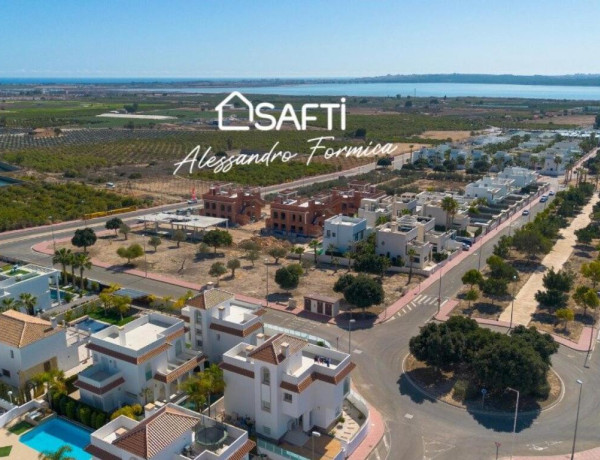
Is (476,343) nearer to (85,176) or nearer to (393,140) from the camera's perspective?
(85,176)

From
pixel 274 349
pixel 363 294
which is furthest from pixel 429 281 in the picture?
pixel 274 349

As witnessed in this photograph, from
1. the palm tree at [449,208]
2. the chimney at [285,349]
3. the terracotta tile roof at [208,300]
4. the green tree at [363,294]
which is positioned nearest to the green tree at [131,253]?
the green tree at [363,294]

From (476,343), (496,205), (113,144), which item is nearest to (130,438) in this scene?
(476,343)

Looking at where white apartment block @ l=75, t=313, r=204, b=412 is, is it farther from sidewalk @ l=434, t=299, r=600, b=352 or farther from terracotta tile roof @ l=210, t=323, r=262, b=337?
sidewalk @ l=434, t=299, r=600, b=352

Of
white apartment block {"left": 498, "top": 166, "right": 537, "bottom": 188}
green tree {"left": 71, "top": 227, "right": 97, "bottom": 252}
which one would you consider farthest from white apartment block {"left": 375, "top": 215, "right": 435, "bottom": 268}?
white apartment block {"left": 498, "top": 166, "right": 537, "bottom": 188}

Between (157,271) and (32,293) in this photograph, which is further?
(157,271)

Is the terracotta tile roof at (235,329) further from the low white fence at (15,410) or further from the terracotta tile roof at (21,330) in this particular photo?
the low white fence at (15,410)
